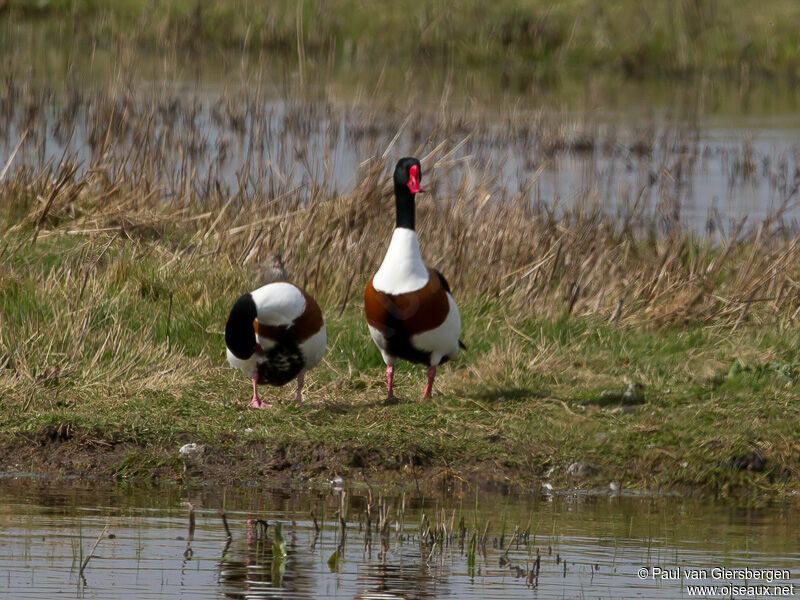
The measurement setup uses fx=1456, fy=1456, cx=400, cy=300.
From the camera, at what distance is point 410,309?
6965 millimetres

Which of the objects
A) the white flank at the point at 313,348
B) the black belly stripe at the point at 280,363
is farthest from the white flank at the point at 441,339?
the black belly stripe at the point at 280,363

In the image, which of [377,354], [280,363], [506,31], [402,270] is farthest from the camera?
[506,31]

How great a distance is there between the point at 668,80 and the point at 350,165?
1215cm

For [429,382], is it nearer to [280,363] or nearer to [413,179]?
[280,363]

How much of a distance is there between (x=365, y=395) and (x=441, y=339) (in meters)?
0.70

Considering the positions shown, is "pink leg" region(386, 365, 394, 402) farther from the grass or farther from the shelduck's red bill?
the shelduck's red bill

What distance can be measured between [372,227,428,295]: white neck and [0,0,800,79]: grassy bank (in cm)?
1839

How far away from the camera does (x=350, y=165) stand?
15.1 metres

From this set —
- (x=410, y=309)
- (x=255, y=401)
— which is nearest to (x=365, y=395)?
(x=255, y=401)

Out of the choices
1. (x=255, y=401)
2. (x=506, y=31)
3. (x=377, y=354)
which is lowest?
(x=255, y=401)

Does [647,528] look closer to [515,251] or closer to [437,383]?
[437,383]

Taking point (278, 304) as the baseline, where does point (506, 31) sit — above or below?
above

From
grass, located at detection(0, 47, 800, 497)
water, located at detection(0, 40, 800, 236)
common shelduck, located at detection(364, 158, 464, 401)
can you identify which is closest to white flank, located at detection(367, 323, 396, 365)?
common shelduck, located at detection(364, 158, 464, 401)

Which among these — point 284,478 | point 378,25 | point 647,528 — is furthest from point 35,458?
point 378,25
